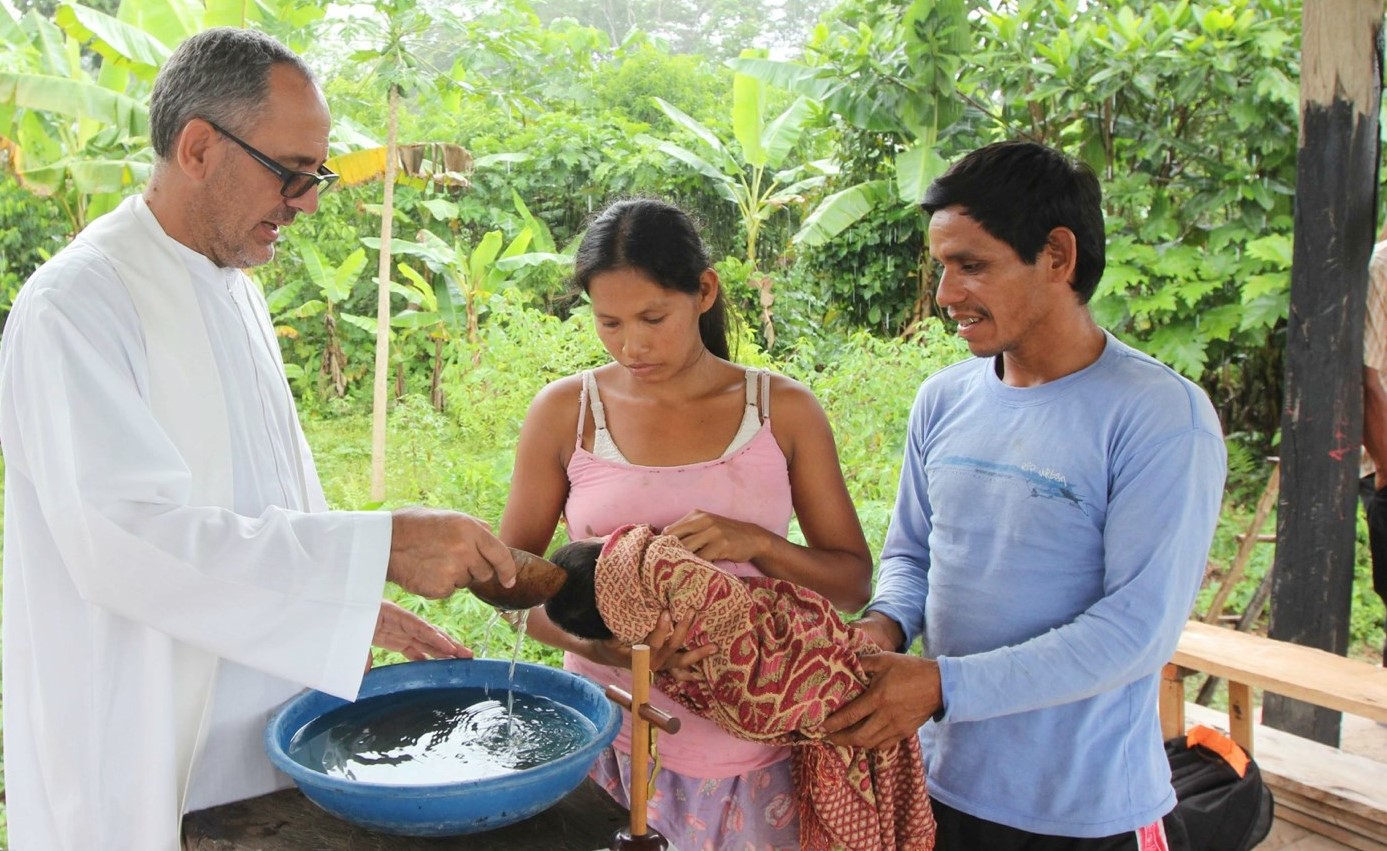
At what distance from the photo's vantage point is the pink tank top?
2.17 m

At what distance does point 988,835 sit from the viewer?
6.80ft

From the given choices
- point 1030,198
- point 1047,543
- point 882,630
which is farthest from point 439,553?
point 1030,198

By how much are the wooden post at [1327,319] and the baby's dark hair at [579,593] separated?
3353 millimetres

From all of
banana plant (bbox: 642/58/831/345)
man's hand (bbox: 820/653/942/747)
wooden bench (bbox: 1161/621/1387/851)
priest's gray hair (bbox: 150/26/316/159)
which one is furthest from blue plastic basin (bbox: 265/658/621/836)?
banana plant (bbox: 642/58/831/345)

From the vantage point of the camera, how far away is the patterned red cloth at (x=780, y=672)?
181 cm

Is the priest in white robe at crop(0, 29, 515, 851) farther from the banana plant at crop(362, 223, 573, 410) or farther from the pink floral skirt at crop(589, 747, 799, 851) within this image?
the banana plant at crop(362, 223, 573, 410)

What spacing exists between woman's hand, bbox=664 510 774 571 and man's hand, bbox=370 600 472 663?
0.51 metres

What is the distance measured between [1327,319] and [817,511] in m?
2.81

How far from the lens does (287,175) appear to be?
2.02m

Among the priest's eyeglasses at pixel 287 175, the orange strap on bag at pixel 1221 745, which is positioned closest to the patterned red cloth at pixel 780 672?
the priest's eyeglasses at pixel 287 175

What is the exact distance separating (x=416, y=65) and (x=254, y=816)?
564 cm

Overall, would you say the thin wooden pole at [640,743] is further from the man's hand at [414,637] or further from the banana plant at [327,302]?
the banana plant at [327,302]

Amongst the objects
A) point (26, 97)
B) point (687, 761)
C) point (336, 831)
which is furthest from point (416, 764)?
point (26, 97)

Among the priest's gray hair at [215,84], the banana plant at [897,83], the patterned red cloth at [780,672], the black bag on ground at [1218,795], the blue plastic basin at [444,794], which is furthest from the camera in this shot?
the banana plant at [897,83]
